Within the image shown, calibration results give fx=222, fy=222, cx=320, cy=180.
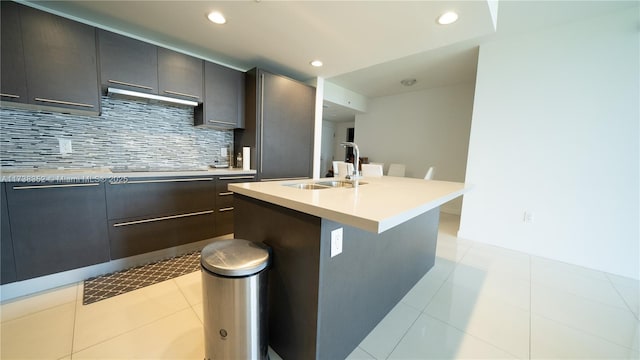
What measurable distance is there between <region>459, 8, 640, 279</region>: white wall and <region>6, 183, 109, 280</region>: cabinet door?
4.15m

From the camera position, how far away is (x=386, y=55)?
2.60 meters

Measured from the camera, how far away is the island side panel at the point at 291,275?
1.02 m

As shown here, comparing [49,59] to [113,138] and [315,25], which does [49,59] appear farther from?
[315,25]

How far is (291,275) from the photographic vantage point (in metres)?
1.12

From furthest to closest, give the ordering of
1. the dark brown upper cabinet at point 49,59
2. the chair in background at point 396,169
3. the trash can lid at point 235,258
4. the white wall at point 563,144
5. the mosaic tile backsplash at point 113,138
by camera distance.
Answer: the chair in background at point 396,169 → the white wall at point 563,144 → the mosaic tile backsplash at point 113,138 → the dark brown upper cabinet at point 49,59 → the trash can lid at point 235,258

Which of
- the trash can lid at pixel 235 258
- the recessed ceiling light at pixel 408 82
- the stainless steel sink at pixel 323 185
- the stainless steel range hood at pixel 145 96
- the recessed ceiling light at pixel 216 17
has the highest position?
the recessed ceiling light at pixel 408 82

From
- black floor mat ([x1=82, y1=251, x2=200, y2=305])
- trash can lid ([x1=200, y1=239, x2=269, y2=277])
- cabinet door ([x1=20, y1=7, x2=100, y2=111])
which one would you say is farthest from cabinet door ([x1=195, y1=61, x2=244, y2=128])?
trash can lid ([x1=200, y1=239, x2=269, y2=277])

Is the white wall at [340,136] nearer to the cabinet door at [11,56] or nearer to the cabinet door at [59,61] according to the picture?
the cabinet door at [59,61]

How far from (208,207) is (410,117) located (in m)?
4.64

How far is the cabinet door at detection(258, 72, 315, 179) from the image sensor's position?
2906mm

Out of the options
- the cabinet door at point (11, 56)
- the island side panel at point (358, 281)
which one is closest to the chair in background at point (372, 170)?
the island side panel at point (358, 281)

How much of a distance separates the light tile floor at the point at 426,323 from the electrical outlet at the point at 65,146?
1207 mm

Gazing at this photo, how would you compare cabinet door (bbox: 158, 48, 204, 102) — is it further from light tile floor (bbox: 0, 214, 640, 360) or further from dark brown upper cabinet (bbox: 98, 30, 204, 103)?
light tile floor (bbox: 0, 214, 640, 360)

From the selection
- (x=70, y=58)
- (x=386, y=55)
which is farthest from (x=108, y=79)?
(x=386, y=55)
